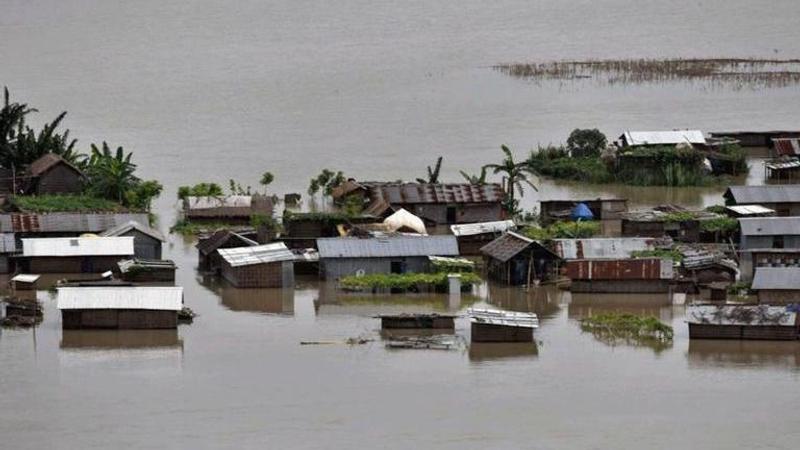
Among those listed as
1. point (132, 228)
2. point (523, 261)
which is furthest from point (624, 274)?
point (132, 228)

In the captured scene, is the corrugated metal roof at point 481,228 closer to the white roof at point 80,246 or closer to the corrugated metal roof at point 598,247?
the corrugated metal roof at point 598,247

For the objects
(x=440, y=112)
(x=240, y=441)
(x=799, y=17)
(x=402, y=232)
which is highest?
(x=799, y=17)

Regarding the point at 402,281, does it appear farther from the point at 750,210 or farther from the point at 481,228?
the point at 750,210

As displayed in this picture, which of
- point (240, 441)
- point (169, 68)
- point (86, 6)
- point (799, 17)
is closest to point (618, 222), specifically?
point (240, 441)

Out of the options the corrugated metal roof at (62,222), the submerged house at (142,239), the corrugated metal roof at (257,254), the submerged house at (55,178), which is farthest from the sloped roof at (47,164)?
the corrugated metal roof at (257,254)

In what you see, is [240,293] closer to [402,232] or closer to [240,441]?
[402,232]

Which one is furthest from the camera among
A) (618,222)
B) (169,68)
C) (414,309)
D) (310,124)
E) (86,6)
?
(86,6)
